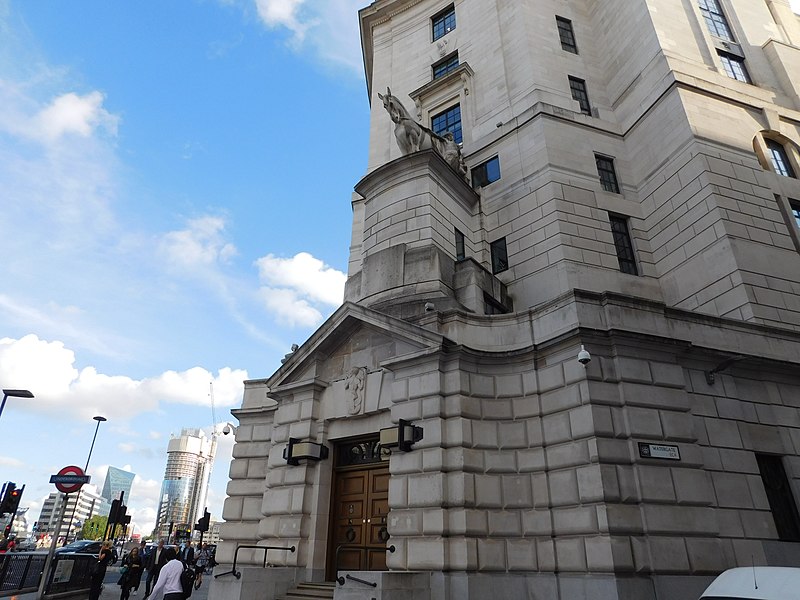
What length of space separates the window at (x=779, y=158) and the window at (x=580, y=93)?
7.85m

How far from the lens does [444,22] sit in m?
33.4

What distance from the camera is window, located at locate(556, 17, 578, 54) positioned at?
2849cm

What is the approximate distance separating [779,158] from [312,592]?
2496 centimetres

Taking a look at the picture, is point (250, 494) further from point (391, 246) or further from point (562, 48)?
point (562, 48)

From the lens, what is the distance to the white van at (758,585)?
6.28 meters

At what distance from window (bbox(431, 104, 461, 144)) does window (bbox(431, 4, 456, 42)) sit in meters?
6.26

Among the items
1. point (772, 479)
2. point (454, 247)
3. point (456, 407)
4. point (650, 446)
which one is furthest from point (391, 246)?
point (772, 479)

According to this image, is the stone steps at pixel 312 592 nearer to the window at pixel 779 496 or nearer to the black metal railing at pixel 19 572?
the black metal railing at pixel 19 572

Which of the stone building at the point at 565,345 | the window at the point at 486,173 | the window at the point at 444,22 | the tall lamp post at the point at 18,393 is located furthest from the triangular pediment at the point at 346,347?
the window at the point at 444,22

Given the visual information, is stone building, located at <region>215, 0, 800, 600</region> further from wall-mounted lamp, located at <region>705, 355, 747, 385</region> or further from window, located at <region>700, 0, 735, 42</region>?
window, located at <region>700, 0, 735, 42</region>

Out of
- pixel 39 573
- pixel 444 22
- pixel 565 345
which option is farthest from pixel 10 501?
pixel 444 22

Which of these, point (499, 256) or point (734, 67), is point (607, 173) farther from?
point (734, 67)

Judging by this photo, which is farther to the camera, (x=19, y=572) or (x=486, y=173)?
(x=486, y=173)

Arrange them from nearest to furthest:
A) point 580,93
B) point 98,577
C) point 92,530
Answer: point 98,577 < point 580,93 < point 92,530
